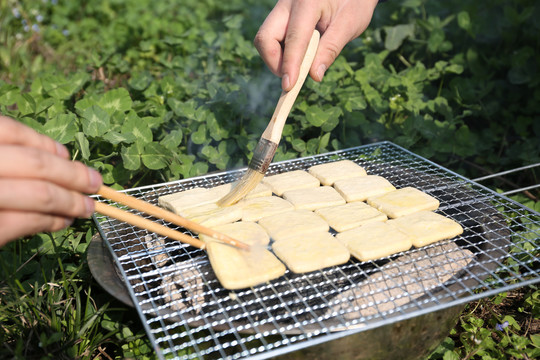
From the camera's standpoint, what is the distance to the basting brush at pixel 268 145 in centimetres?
→ 258

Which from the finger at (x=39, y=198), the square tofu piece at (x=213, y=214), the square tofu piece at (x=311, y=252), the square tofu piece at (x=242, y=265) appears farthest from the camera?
the square tofu piece at (x=213, y=214)

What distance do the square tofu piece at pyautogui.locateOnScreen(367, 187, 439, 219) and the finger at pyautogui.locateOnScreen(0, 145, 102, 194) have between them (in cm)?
161

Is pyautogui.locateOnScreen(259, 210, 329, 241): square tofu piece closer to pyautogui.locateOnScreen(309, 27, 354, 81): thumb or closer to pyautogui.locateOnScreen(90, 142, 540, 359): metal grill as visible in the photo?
pyautogui.locateOnScreen(90, 142, 540, 359): metal grill

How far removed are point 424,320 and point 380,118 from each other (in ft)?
7.95

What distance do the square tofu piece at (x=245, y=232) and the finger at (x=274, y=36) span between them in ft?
3.02

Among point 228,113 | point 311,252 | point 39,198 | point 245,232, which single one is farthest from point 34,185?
point 228,113

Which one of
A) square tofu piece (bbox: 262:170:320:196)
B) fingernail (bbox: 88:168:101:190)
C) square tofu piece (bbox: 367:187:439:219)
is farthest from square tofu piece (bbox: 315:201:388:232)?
fingernail (bbox: 88:168:101:190)

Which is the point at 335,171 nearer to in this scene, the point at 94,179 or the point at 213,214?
the point at 213,214

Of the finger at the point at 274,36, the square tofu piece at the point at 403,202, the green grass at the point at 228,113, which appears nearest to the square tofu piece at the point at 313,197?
the square tofu piece at the point at 403,202

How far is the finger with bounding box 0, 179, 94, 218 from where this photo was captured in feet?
4.87

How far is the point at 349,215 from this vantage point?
2.61 m

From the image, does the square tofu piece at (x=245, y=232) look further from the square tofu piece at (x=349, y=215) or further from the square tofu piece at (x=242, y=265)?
the square tofu piece at (x=349, y=215)

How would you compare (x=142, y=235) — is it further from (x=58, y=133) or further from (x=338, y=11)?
(x=338, y=11)

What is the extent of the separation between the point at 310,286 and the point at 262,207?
73cm
